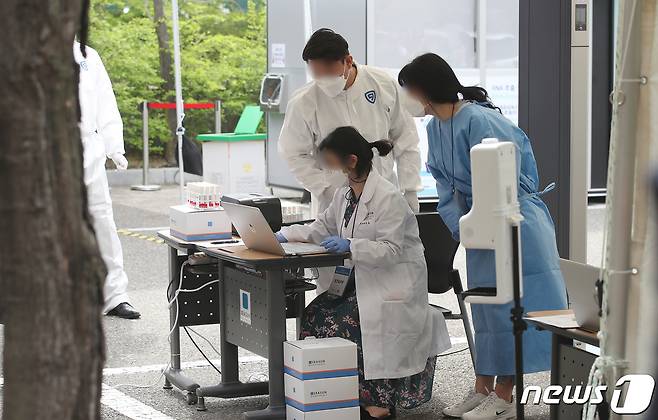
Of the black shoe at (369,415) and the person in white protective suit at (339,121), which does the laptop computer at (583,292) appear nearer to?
the black shoe at (369,415)

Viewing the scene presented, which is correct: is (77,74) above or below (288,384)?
above

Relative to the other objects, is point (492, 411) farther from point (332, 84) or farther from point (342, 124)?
point (332, 84)

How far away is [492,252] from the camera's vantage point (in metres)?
4.86

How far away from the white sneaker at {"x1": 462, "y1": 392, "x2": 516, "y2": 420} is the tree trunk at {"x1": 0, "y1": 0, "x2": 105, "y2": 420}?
10.2 feet

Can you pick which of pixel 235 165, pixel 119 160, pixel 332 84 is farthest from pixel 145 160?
pixel 332 84

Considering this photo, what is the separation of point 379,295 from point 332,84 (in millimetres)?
1259

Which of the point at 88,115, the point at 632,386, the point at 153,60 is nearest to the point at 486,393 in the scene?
the point at 632,386

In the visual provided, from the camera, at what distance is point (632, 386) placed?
2855mm

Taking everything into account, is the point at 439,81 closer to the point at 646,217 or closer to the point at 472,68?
the point at 646,217

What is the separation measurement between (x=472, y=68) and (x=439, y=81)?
21.6 feet

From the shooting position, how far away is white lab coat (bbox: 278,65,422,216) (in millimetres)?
5727

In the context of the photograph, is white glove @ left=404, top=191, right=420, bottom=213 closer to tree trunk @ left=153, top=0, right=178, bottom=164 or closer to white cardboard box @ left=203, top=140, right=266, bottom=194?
white cardboard box @ left=203, top=140, right=266, bottom=194

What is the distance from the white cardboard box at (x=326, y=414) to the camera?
463 centimetres

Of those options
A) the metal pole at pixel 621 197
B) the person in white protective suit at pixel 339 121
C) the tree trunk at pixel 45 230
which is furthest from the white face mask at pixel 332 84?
the tree trunk at pixel 45 230
